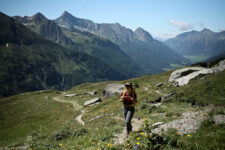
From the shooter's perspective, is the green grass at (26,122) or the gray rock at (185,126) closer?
the gray rock at (185,126)

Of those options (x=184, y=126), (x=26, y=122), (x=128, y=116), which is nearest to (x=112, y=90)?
(x=26, y=122)

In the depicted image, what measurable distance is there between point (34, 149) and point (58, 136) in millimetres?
5948

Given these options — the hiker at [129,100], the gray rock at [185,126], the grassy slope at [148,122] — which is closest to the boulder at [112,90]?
the grassy slope at [148,122]

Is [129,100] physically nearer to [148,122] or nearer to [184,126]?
[148,122]

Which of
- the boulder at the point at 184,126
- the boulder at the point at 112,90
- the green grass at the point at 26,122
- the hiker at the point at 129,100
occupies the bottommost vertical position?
the green grass at the point at 26,122

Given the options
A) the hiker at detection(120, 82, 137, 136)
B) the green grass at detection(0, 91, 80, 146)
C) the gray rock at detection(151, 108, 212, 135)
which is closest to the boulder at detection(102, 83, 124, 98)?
the green grass at detection(0, 91, 80, 146)

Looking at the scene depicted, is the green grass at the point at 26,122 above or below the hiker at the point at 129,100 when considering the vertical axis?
below

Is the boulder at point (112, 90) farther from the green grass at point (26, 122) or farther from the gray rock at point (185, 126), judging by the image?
the gray rock at point (185, 126)

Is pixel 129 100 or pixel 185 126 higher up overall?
pixel 129 100

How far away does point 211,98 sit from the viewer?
18.2 metres

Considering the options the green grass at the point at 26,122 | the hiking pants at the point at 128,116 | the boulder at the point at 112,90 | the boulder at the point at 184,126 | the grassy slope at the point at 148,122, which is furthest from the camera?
the boulder at the point at 112,90

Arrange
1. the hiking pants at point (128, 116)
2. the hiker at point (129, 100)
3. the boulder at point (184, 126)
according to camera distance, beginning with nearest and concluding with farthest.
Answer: the boulder at point (184, 126)
the hiking pants at point (128, 116)
the hiker at point (129, 100)

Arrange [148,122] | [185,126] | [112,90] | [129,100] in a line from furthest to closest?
1. [112,90]
2. [129,100]
3. [185,126]
4. [148,122]

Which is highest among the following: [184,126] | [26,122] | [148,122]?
[148,122]
